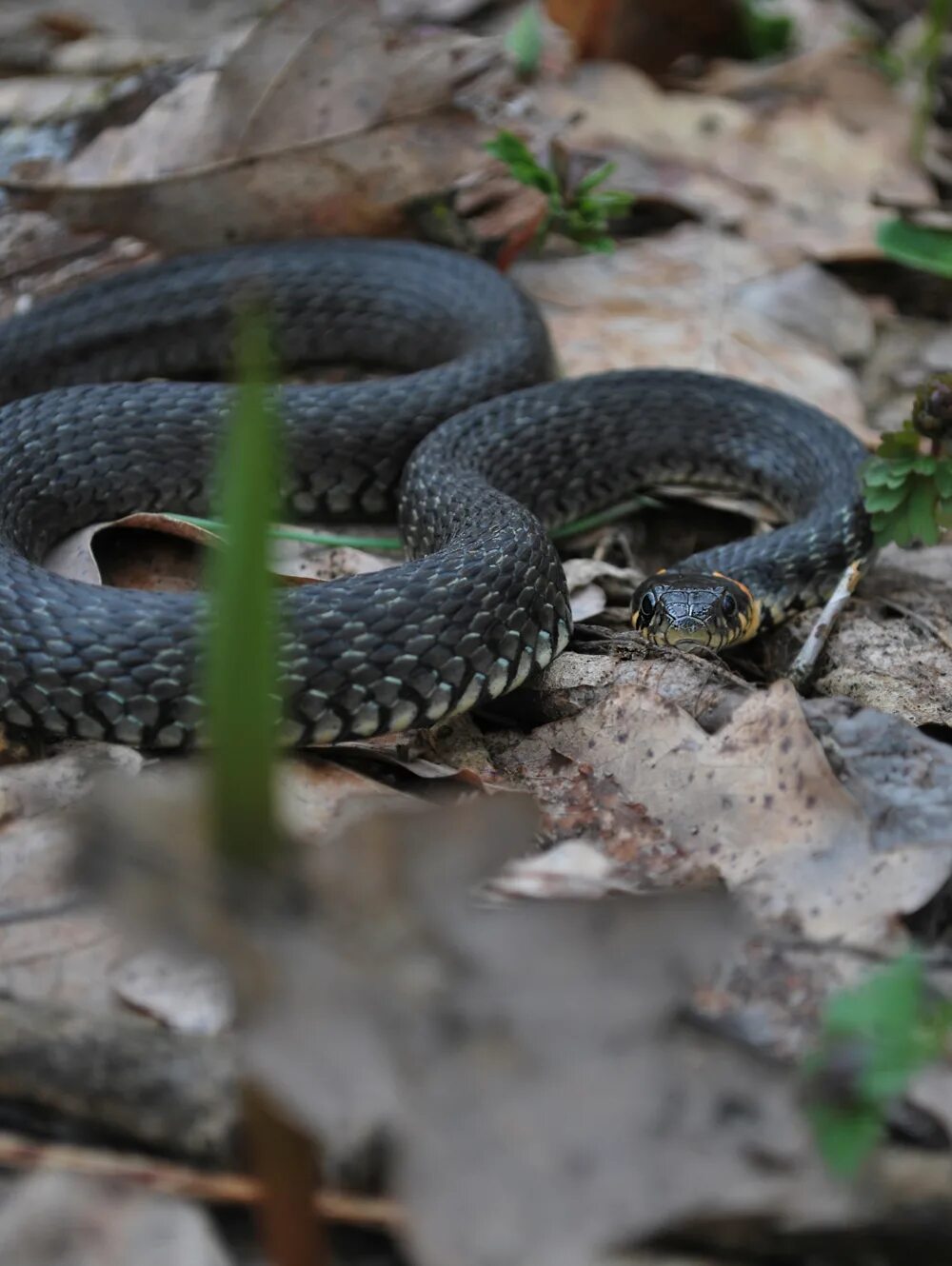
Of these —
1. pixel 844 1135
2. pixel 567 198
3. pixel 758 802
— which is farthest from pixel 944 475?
pixel 844 1135

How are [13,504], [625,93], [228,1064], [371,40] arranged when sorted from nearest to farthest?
[228,1064] < [13,504] < [371,40] < [625,93]

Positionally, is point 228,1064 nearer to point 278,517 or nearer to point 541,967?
point 541,967

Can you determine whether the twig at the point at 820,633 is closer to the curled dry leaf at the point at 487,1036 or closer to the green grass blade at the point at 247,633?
the curled dry leaf at the point at 487,1036

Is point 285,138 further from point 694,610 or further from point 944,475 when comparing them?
point 944,475

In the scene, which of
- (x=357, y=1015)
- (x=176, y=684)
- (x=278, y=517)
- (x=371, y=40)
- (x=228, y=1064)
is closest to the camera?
(x=357, y=1015)

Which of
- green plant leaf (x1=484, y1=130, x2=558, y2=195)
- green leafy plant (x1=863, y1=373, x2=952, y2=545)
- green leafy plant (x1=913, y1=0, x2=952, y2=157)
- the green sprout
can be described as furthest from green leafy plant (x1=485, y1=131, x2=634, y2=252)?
green leafy plant (x1=913, y1=0, x2=952, y2=157)

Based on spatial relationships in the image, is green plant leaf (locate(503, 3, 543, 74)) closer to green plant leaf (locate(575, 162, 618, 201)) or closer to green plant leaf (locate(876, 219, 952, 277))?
green plant leaf (locate(575, 162, 618, 201))

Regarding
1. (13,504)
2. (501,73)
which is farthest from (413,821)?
(501,73)
